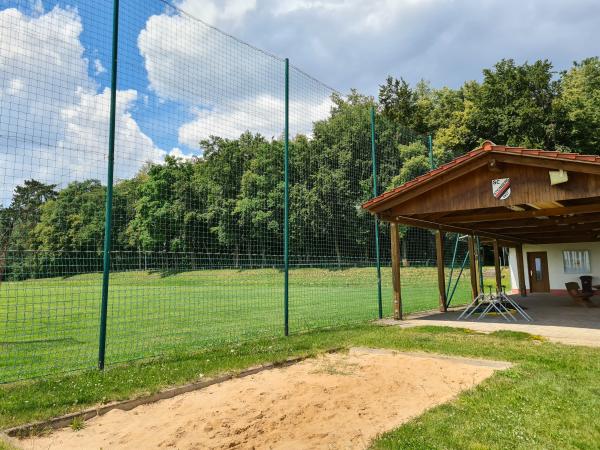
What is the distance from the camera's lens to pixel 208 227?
7.93 m

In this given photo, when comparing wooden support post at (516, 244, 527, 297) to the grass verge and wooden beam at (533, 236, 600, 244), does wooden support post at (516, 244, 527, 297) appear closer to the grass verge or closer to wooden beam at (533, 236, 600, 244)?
wooden beam at (533, 236, 600, 244)

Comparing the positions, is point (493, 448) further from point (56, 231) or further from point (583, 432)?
point (56, 231)

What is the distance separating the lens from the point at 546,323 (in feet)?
33.3

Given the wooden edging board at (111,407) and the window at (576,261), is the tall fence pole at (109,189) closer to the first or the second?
the wooden edging board at (111,407)

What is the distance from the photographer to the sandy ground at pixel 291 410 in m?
3.49

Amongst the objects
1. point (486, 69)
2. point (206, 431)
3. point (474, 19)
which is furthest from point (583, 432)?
point (486, 69)

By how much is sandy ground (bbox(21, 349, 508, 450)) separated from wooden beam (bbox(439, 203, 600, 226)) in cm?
557

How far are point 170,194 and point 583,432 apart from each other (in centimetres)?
615

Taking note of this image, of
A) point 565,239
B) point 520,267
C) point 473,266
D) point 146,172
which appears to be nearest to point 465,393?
point 146,172

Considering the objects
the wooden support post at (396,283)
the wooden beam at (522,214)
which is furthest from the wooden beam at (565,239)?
the wooden support post at (396,283)

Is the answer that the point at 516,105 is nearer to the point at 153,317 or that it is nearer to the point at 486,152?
the point at 486,152

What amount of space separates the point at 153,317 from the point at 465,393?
10606mm

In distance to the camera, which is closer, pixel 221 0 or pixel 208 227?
pixel 221 0

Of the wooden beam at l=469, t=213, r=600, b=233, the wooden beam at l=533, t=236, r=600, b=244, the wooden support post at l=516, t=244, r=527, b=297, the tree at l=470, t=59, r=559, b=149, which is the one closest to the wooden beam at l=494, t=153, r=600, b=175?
the wooden beam at l=469, t=213, r=600, b=233
